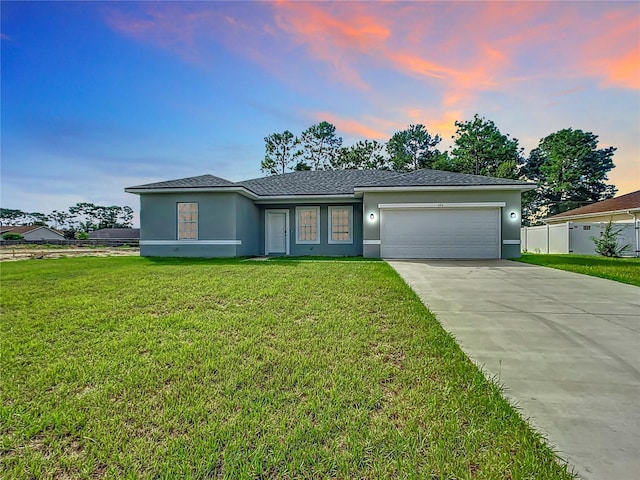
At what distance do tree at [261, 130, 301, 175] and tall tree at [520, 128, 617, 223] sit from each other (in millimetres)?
24078

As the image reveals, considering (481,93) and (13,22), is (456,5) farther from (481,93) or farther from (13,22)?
(13,22)

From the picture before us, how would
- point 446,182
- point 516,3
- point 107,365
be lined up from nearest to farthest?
point 107,365
point 516,3
point 446,182

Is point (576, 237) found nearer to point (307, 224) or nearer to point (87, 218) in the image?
point (307, 224)

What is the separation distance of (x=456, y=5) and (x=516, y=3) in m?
1.52

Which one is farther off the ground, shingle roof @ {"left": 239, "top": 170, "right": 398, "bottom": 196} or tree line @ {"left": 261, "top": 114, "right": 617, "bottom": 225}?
tree line @ {"left": 261, "top": 114, "right": 617, "bottom": 225}

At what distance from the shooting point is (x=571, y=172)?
108 ft

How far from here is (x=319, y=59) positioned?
11438 millimetres

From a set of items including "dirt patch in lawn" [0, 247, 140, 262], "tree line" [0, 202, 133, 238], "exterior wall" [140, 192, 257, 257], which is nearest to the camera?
"exterior wall" [140, 192, 257, 257]

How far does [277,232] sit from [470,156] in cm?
2674

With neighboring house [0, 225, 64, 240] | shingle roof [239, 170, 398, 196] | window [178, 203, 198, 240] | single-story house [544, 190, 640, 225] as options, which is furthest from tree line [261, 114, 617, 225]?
neighboring house [0, 225, 64, 240]

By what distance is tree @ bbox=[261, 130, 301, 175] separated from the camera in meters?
31.7

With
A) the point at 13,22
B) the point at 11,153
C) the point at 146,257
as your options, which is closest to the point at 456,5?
the point at 13,22

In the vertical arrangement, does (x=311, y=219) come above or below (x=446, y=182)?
below

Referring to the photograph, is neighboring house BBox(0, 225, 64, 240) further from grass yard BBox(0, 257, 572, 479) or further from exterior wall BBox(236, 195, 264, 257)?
grass yard BBox(0, 257, 572, 479)
